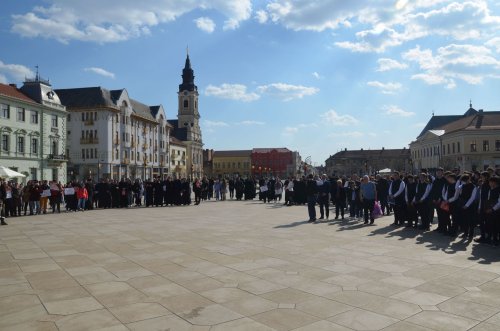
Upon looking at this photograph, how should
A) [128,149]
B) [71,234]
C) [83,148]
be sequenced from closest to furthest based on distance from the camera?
→ [71,234] < [83,148] < [128,149]

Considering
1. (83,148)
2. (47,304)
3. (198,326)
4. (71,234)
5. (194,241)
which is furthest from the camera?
(83,148)

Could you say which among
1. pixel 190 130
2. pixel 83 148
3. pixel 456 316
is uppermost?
pixel 190 130

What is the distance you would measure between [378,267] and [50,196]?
18131mm

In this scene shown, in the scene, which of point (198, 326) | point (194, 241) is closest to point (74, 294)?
point (198, 326)

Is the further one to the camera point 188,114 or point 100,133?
point 188,114

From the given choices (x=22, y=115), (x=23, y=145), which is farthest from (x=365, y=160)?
(x=22, y=115)

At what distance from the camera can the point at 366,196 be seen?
14.6 metres

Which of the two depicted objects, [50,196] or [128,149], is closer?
[50,196]

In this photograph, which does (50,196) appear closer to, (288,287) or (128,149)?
(288,287)

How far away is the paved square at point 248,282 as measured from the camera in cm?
488

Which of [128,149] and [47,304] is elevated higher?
[128,149]

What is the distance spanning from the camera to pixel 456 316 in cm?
497

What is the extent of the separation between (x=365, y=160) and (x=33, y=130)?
119 meters

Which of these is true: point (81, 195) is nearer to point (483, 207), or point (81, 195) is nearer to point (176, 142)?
point (483, 207)
